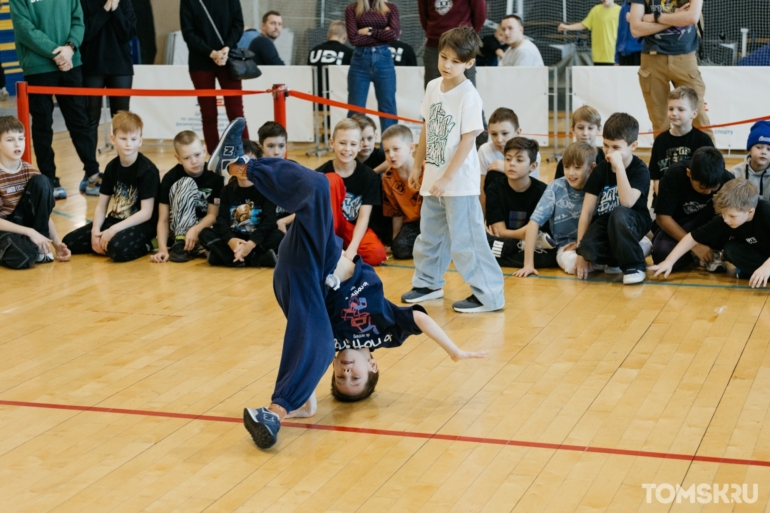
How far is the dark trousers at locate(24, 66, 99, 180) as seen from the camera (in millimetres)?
7949

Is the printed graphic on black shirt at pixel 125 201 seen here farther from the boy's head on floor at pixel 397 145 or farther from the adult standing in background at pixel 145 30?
the adult standing in background at pixel 145 30

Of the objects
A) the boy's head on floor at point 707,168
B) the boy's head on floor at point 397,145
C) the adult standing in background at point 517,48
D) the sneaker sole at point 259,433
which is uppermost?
the adult standing in background at point 517,48

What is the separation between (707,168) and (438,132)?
1743 mm

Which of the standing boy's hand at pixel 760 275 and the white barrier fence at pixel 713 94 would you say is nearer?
the standing boy's hand at pixel 760 275

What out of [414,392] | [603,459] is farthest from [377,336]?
[603,459]

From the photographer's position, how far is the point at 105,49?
27.2 ft

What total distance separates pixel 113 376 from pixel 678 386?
2490mm

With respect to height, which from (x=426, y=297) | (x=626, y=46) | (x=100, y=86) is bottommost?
(x=426, y=297)

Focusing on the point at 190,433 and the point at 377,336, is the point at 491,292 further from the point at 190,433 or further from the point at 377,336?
the point at 190,433

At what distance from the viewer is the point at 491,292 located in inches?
205

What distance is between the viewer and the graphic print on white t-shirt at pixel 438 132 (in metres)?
5.10

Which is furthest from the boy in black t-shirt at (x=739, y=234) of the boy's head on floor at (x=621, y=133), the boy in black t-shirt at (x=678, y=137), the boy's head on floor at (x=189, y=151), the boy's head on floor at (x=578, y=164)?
the boy's head on floor at (x=189, y=151)

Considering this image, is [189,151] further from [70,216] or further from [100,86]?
[100,86]

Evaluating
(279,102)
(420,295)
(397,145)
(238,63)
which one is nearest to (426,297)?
(420,295)
